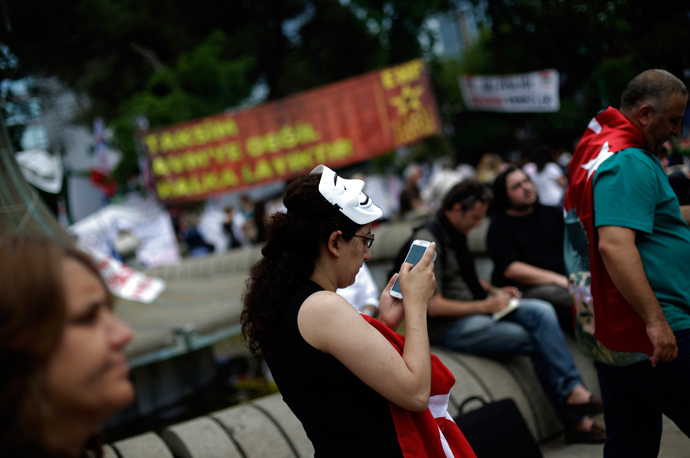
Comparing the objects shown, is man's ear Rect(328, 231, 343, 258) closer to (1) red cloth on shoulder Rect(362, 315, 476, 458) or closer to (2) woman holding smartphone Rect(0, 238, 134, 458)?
(1) red cloth on shoulder Rect(362, 315, 476, 458)

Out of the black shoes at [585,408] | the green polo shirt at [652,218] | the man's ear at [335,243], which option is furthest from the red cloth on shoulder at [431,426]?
the black shoes at [585,408]

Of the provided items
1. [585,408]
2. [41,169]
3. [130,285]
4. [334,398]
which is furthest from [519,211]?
[41,169]

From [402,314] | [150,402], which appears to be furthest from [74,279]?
[150,402]

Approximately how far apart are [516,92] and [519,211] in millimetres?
5612

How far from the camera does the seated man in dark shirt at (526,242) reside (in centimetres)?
422

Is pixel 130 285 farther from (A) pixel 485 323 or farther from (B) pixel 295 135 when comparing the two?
(B) pixel 295 135

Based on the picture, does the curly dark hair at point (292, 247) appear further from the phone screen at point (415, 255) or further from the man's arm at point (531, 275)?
the man's arm at point (531, 275)

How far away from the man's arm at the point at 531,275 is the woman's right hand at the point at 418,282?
2567 millimetres

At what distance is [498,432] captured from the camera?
9.27ft

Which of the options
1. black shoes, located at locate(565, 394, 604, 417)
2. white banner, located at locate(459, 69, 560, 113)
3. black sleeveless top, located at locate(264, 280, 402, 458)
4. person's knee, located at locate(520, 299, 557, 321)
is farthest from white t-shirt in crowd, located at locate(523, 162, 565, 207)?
black sleeveless top, located at locate(264, 280, 402, 458)

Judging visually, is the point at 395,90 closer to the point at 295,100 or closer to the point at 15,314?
the point at 295,100

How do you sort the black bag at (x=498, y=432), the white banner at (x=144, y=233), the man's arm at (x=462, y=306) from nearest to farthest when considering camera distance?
1. the black bag at (x=498, y=432)
2. the man's arm at (x=462, y=306)
3. the white banner at (x=144, y=233)

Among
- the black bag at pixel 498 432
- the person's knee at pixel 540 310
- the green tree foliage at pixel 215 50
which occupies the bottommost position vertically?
the black bag at pixel 498 432

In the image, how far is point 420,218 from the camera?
9.98 m
